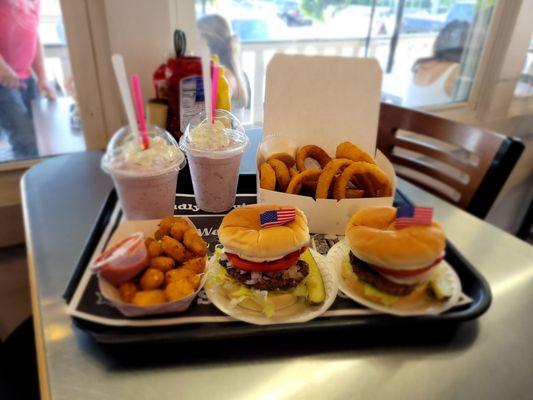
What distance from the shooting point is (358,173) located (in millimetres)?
1075

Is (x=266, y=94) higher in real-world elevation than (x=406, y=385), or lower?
higher

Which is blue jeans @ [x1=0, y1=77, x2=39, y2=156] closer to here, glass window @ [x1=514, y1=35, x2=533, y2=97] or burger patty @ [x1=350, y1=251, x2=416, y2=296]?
burger patty @ [x1=350, y1=251, x2=416, y2=296]

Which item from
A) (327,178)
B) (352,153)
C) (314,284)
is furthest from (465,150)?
(314,284)

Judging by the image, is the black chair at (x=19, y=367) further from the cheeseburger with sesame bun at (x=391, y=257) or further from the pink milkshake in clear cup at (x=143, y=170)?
the cheeseburger with sesame bun at (x=391, y=257)

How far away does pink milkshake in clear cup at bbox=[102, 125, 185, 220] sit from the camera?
0.86m

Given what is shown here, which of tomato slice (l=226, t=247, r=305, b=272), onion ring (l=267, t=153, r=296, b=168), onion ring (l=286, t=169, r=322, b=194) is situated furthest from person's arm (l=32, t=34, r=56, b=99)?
tomato slice (l=226, t=247, r=305, b=272)

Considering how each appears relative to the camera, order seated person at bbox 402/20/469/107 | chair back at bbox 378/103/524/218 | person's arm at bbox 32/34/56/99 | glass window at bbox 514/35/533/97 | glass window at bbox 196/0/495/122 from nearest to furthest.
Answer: chair back at bbox 378/103/524/218 < person's arm at bbox 32/34/56/99 < glass window at bbox 196/0/495/122 < seated person at bbox 402/20/469/107 < glass window at bbox 514/35/533/97

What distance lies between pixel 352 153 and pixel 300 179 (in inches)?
7.9

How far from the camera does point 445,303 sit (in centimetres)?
85

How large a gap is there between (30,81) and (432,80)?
248 centimetres

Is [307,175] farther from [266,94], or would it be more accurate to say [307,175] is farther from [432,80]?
[432,80]

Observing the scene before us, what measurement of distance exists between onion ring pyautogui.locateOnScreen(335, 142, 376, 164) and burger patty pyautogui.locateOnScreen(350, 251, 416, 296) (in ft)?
1.26

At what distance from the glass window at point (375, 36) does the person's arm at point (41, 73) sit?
0.74 m

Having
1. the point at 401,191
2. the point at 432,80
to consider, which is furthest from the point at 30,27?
the point at 432,80
